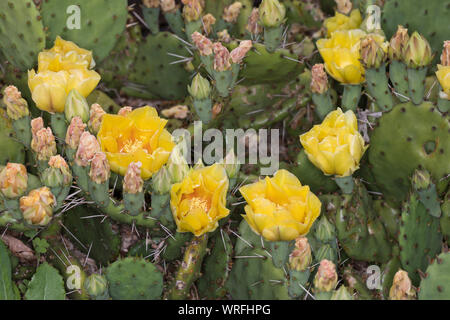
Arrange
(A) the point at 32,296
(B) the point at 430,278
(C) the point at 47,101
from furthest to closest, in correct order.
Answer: (C) the point at 47,101
(A) the point at 32,296
(B) the point at 430,278

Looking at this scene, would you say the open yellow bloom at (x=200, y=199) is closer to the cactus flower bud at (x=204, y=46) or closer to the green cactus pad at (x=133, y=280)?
the green cactus pad at (x=133, y=280)

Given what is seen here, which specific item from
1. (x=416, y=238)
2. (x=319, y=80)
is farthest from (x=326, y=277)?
(x=319, y=80)

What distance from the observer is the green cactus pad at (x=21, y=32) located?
166cm

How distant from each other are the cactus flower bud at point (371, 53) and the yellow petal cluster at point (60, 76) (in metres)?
0.61

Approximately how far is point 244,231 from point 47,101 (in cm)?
51

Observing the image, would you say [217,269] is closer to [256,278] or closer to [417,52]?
[256,278]

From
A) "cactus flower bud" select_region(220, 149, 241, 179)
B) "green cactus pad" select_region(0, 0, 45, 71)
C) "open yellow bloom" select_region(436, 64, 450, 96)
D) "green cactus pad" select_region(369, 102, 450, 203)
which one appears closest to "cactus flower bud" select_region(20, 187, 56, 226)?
"cactus flower bud" select_region(220, 149, 241, 179)

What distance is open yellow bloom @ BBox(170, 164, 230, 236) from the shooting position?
142 cm

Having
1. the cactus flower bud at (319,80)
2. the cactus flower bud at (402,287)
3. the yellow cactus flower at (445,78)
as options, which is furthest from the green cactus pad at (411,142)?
the cactus flower bud at (402,287)

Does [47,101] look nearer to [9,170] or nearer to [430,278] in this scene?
[9,170]

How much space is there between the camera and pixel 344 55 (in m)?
1.72

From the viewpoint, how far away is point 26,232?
1536 mm

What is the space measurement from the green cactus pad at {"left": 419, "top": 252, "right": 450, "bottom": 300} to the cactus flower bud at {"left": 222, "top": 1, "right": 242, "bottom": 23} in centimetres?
95
